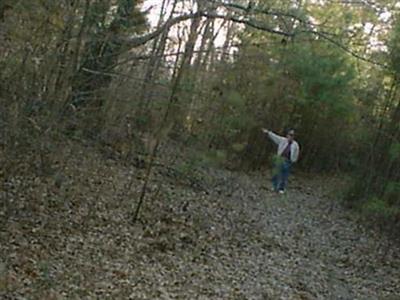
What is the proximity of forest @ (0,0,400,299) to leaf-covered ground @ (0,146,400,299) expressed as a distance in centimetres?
4

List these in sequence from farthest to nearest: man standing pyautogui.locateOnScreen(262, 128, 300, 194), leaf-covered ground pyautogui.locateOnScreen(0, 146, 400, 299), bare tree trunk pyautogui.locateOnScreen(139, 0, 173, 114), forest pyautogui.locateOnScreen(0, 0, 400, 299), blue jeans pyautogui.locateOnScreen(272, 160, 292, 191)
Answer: blue jeans pyautogui.locateOnScreen(272, 160, 292, 191), man standing pyautogui.locateOnScreen(262, 128, 300, 194), bare tree trunk pyautogui.locateOnScreen(139, 0, 173, 114), forest pyautogui.locateOnScreen(0, 0, 400, 299), leaf-covered ground pyautogui.locateOnScreen(0, 146, 400, 299)

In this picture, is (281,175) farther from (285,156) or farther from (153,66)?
(153,66)

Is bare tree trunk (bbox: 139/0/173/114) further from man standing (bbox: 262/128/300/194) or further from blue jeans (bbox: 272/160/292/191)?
blue jeans (bbox: 272/160/292/191)

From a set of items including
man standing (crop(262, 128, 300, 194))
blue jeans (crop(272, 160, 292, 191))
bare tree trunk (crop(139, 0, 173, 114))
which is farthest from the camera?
blue jeans (crop(272, 160, 292, 191))

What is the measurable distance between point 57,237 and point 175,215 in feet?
10.7

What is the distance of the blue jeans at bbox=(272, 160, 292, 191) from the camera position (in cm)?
1616

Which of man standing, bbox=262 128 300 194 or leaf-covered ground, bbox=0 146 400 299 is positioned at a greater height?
man standing, bbox=262 128 300 194

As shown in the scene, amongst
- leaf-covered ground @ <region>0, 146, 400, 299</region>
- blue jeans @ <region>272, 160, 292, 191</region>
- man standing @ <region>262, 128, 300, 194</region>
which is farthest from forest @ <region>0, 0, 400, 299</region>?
man standing @ <region>262, 128, 300, 194</region>

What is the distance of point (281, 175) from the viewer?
17.0m

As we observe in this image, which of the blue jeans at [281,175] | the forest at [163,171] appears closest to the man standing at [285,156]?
the blue jeans at [281,175]

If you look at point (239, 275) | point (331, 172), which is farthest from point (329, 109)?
point (239, 275)

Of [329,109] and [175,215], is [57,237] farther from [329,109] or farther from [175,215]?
[329,109]

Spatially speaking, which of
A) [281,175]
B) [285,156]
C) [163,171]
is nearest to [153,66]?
[163,171]

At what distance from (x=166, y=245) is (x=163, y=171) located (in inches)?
188
